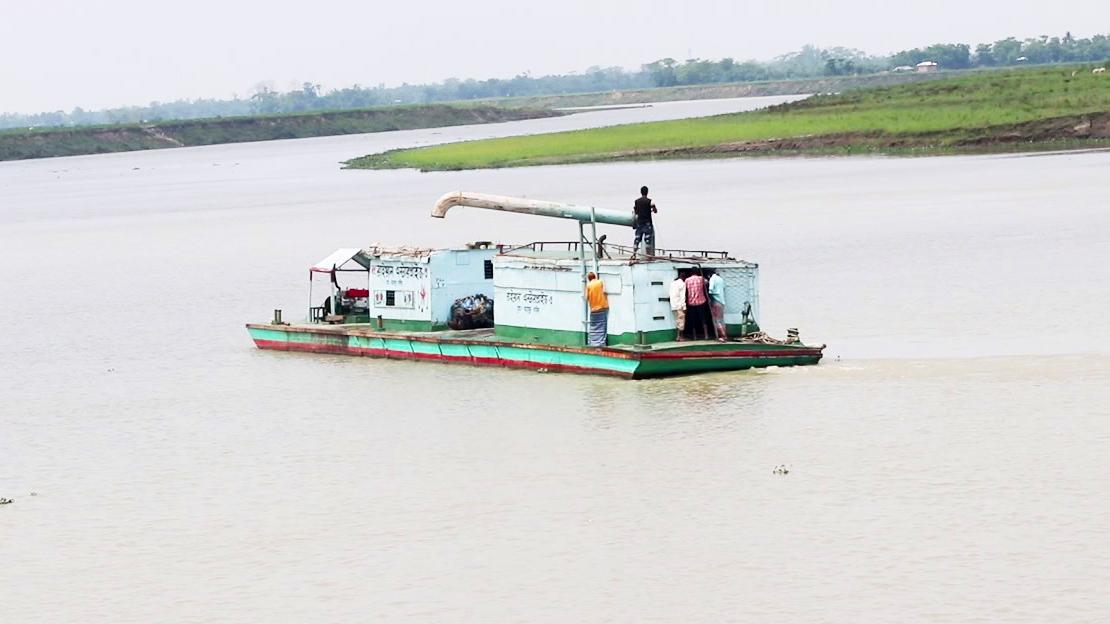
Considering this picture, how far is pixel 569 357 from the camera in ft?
99.3

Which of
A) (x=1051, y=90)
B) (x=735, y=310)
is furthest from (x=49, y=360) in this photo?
(x=1051, y=90)

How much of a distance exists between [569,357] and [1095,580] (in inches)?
536

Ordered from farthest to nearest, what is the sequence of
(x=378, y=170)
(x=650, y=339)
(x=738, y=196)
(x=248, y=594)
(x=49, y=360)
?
(x=378, y=170) < (x=738, y=196) < (x=49, y=360) < (x=650, y=339) < (x=248, y=594)

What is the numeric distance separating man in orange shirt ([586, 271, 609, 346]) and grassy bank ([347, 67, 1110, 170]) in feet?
188

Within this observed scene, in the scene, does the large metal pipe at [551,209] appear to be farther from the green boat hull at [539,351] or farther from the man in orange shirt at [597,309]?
the green boat hull at [539,351]

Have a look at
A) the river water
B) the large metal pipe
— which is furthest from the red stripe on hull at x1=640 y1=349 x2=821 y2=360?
the large metal pipe

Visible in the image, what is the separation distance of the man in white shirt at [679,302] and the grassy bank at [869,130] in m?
57.3

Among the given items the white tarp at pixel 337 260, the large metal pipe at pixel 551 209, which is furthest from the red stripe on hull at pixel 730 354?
the white tarp at pixel 337 260

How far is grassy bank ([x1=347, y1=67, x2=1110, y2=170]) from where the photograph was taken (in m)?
86.3

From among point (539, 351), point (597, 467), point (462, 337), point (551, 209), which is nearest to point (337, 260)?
point (462, 337)

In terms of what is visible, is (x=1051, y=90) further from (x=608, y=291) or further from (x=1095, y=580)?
(x=1095, y=580)

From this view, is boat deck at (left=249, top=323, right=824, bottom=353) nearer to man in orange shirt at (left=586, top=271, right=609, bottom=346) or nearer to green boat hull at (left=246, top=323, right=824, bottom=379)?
green boat hull at (left=246, top=323, right=824, bottom=379)

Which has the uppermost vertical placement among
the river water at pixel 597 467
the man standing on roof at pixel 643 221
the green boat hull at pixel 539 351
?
the man standing on roof at pixel 643 221

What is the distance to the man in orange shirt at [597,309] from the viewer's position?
29.5 metres
